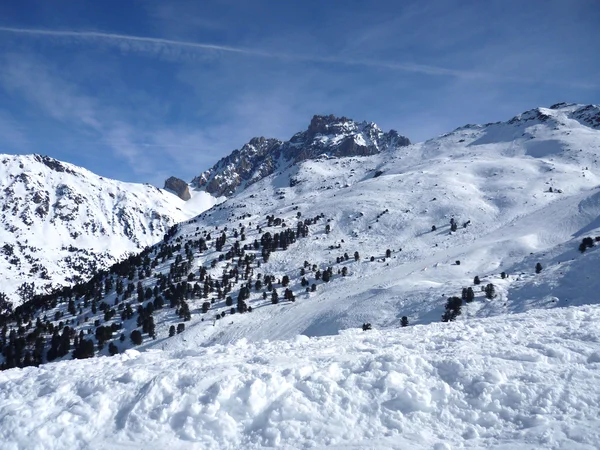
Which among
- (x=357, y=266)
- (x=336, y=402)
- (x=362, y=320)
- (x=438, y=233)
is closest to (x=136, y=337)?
(x=362, y=320)

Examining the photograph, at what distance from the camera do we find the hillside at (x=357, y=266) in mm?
53719

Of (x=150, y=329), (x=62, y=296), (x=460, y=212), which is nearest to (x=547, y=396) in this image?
(x=150, y=329)

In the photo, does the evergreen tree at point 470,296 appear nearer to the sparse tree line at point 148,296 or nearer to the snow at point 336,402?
the sparse tree line at point 148,296

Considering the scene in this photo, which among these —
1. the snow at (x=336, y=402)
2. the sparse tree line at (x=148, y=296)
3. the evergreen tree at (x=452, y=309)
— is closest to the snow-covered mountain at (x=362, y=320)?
the snow at (x=336, y=402)

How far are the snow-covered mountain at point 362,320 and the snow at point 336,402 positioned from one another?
61 millimetres

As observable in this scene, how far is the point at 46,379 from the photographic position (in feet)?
51.5

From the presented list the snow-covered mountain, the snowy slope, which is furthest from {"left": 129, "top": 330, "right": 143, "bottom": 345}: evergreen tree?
the snowy slope

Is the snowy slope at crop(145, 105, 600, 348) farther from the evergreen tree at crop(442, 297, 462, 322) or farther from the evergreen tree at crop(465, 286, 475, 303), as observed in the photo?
the evergreen tree at crop(465, 286, 475, 303)

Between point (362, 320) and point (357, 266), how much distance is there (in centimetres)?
3174

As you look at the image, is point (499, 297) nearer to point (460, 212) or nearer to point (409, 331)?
point (409, 331)

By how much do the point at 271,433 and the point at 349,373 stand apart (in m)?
3.76

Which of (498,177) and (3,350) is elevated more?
(498,177)

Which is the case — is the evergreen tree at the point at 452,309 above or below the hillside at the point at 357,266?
below

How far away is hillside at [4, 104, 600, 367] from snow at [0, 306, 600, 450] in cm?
2169
